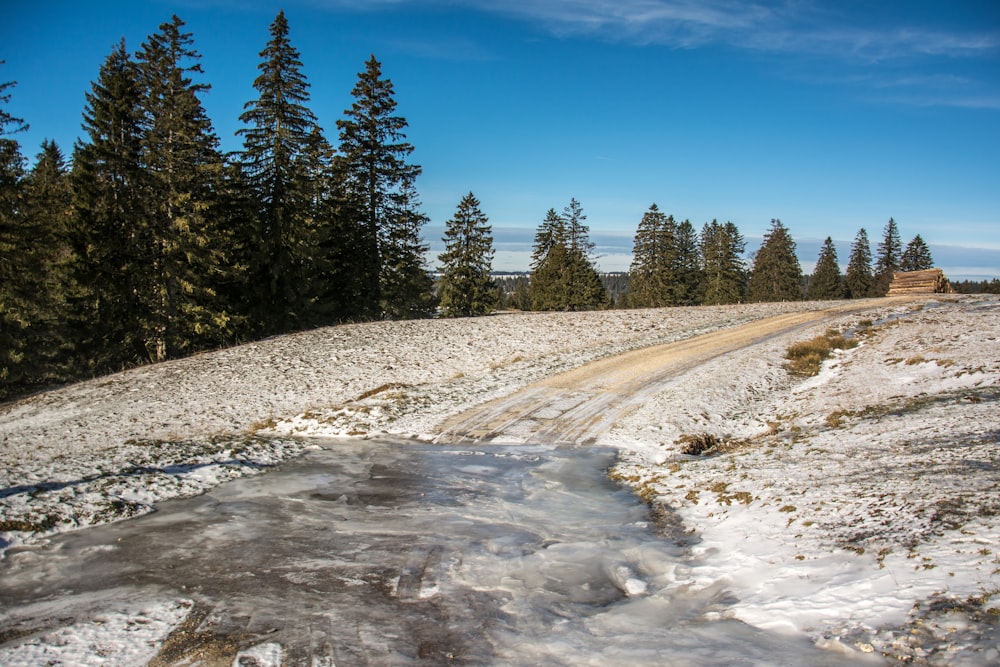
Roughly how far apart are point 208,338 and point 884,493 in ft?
83.3

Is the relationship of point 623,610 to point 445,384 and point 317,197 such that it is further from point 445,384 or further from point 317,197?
point 317,197

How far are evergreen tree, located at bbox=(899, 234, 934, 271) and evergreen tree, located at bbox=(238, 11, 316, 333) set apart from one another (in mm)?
78855

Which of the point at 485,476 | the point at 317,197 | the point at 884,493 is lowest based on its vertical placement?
the point at 485,476

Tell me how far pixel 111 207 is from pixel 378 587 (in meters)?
24.4

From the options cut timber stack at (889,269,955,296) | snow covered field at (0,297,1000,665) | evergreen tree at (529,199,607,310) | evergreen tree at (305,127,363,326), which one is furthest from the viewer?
evergreen tree at (529,199,607,310)

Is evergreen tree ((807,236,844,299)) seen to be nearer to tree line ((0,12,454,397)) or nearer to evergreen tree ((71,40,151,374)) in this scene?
tree line ((0,12,454,397))

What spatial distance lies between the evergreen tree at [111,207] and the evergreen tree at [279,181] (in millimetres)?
4323

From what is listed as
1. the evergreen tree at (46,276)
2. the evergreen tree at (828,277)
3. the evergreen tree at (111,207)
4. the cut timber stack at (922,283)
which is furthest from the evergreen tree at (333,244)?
the evergreen tree at (828,277)

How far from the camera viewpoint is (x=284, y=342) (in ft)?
71.8

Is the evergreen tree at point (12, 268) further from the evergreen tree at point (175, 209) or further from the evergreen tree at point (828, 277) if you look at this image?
the evergreen tree at point (828, 277)

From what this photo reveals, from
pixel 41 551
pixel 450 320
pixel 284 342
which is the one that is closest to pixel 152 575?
pixel 41 551

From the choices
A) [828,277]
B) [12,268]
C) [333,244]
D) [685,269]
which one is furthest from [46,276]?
[828,277]

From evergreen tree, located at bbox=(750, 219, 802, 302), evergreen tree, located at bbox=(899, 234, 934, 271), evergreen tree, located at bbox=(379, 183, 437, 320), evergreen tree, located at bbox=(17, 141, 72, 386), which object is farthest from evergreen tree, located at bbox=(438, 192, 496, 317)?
evergreen tree, located at bbox=(899, 234, 934, 271)

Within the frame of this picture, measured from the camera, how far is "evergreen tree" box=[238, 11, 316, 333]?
2441 centimetres
